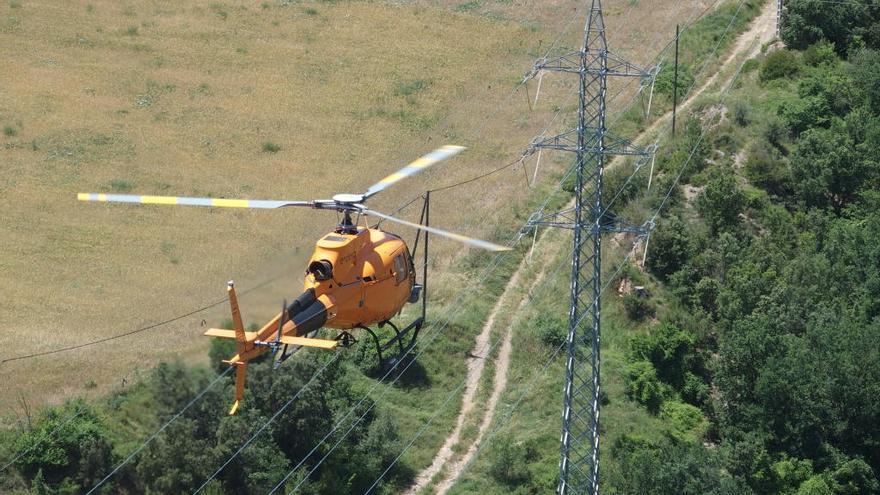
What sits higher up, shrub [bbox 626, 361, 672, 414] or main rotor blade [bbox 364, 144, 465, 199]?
main rotor blade [bbox 364, 144, 465, 199]

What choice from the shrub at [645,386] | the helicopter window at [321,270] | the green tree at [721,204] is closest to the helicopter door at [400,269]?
the helicopter window at [321,270]

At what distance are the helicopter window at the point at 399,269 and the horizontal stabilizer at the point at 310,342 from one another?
5121mm

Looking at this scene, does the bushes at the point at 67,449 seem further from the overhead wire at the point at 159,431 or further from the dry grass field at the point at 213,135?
the dry grass field at the point at 213,135

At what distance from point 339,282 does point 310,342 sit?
3.57 metres

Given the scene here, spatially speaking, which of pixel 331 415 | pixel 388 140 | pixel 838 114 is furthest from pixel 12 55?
pixel 838 114

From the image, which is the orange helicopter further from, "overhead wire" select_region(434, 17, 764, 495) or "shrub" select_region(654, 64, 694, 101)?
"shrub" select_region(654, 64, 694, 101)

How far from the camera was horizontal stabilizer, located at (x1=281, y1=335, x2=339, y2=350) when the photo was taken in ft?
124

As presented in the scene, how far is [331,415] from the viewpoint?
56.2m

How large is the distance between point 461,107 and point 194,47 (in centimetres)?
2238

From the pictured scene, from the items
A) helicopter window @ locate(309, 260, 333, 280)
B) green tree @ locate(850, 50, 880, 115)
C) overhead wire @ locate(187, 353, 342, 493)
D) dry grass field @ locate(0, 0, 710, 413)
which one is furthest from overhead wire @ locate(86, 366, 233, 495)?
green tree @ locate(850, 50, 880, 115)

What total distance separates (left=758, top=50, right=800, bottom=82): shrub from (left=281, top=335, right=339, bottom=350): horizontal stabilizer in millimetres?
52131

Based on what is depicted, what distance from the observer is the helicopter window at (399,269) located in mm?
43312

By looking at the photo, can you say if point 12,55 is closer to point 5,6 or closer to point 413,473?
point 5,6

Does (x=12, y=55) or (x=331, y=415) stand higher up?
(x=12, y=55)
